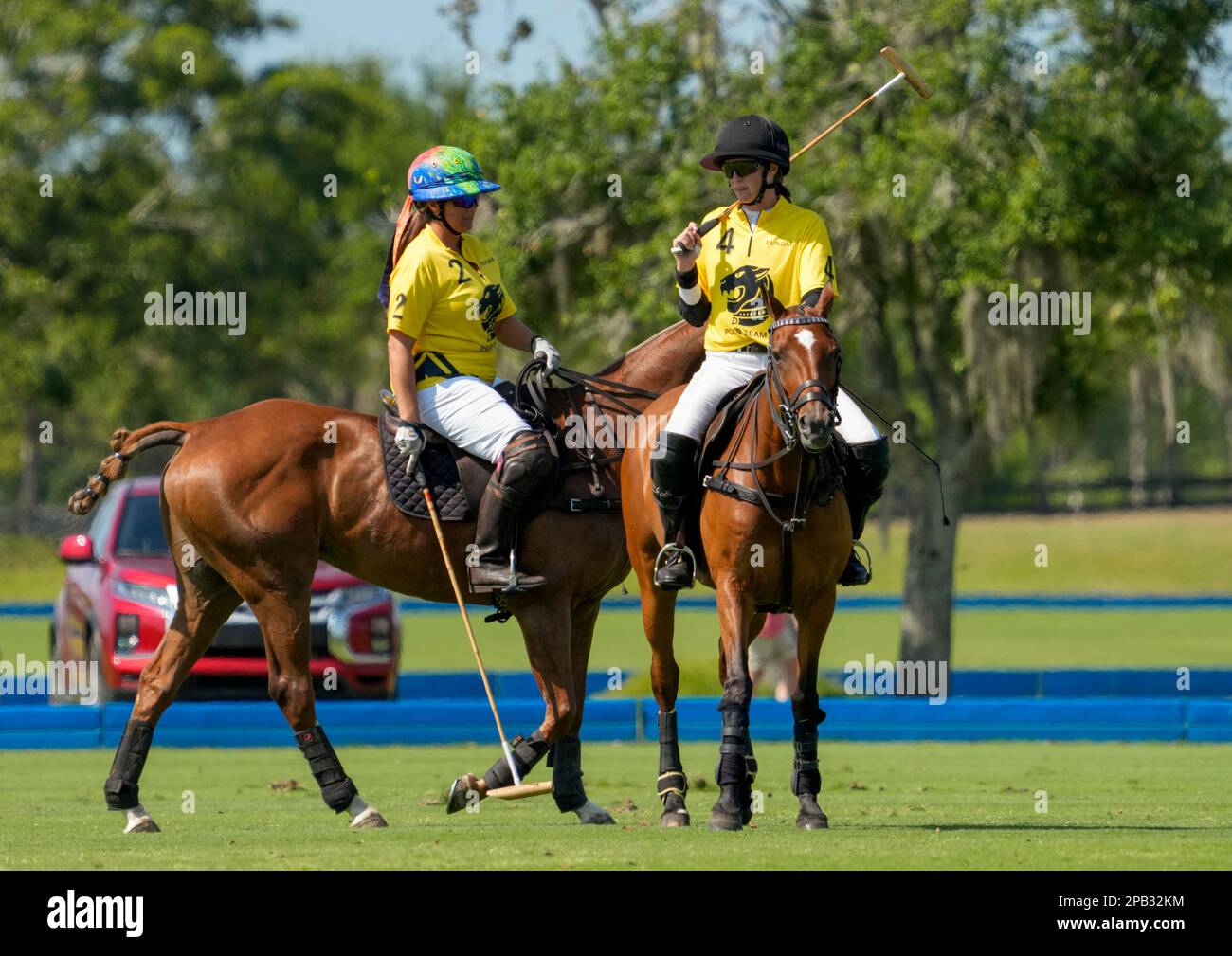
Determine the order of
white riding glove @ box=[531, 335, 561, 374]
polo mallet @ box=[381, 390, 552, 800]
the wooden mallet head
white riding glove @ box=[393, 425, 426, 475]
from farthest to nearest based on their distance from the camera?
1. the wooden mallet head
2. white riding glove @ box=[531, 335, 561, 374]
3. white riding glove @ box=[393, 425, 426, 475]
4. polo mallet @ box=[381, 390, 552, 800]

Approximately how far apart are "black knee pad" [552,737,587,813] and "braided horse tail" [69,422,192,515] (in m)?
2.33

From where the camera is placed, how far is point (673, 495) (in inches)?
368

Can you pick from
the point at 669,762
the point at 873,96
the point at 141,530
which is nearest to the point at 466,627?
the point at 669,762

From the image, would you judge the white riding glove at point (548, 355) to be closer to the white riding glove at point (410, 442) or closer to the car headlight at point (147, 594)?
the white riding glove at point (410, 442)

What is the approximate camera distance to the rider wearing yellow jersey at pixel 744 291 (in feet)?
30.6

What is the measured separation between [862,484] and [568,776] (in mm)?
1936

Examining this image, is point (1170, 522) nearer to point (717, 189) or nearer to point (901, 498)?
point (901, 498)

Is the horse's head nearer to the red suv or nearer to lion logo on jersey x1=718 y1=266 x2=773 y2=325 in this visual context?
lion logo on jersey x1=718 y1=266 x2=773 y2=325

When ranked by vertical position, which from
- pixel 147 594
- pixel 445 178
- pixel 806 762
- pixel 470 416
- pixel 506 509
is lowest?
pixel 806 762

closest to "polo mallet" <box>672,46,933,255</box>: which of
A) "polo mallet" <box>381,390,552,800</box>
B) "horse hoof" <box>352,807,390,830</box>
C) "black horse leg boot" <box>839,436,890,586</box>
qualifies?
"black horse leg boot" <box>839,436,890,586</box>

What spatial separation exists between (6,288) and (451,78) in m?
29.5

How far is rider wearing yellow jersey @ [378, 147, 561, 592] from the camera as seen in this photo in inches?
377

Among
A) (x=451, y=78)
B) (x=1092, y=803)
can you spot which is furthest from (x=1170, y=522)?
(x=1092, y=803)

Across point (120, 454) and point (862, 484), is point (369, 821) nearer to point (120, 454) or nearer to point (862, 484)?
point (120, 454)
